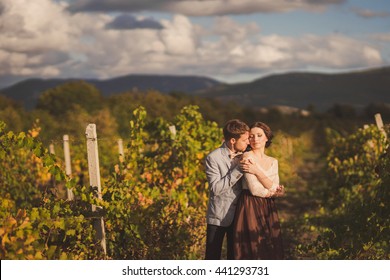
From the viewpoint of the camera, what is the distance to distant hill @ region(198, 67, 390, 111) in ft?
526

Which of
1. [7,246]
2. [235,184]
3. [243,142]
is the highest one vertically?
[243,142]

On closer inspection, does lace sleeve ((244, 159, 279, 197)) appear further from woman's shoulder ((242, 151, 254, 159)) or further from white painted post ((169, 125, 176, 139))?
white painted post ((169, 125, 176, 139))

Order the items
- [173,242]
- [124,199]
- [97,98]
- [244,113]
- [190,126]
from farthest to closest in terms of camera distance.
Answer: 1. [244,113]
2. [97,98]
3. [190,126]
4. [173,242]
5. [124,199]

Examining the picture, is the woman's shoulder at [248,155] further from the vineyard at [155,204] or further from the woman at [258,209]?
the vineyard at [155,204]

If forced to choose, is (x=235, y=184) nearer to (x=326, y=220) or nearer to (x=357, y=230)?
(x=357, y=230)

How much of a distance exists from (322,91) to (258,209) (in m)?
175

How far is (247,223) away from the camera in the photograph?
4.80 m

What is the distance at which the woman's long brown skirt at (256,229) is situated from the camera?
4.79m

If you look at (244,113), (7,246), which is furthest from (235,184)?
(244,113)

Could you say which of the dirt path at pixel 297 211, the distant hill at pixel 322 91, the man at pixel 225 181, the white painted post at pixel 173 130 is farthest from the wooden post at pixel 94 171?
the distant hill at pixel 322 91

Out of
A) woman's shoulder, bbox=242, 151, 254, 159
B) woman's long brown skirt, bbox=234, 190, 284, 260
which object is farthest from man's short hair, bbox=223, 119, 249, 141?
woman's long brown skirt, bbox=234, 190, 284, 260

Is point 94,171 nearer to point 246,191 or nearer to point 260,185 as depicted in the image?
point 246,191

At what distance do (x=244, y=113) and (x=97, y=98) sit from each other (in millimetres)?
24492
